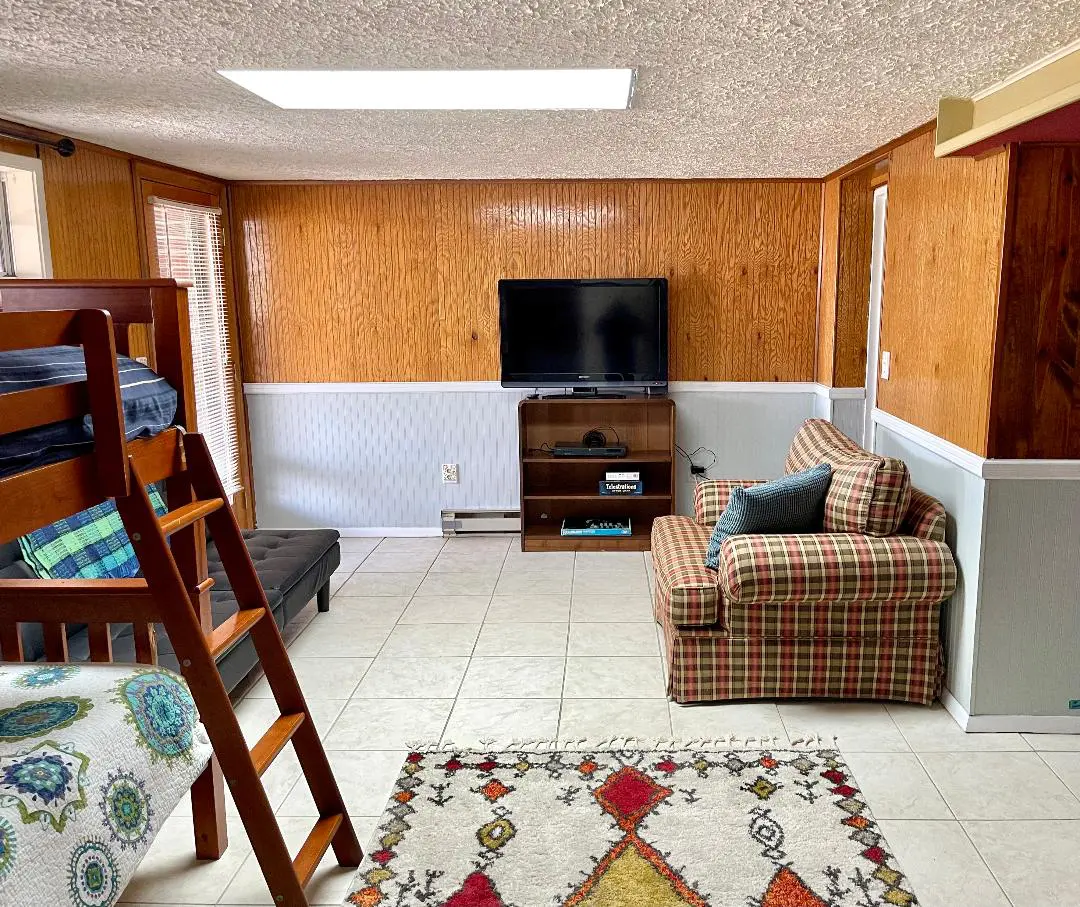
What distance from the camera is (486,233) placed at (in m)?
5.58

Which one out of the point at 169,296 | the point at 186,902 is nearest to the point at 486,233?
the point at 169,296

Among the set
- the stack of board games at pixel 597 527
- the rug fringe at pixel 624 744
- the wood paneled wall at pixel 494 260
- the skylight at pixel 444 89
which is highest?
Answer: the skylight at pixel 444 89

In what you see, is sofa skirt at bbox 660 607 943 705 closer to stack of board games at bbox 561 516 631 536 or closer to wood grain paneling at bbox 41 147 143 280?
stack of board games at bbox 561 516 631 536

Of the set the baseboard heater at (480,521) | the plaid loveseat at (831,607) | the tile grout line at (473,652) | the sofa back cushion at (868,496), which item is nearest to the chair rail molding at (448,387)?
the baseboard heater at (480,521)

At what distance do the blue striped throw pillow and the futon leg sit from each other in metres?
1.86

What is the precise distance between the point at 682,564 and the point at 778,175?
2.79m

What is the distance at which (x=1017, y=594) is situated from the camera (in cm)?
307

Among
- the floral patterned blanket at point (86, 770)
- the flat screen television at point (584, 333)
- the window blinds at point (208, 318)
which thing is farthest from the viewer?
the flat screen television at point (584, 333)

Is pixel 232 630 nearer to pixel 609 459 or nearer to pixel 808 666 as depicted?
pixel 808 666

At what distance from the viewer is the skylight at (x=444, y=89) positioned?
2.95 m

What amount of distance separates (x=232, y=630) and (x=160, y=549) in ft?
1.17

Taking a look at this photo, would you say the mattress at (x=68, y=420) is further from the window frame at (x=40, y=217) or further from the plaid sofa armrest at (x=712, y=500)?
the plaid sofa armrest at (x=712, y=500)

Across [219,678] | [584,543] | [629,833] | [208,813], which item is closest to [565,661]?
[629,833]

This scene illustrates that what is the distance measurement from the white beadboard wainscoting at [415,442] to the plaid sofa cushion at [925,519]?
7.30 feet
